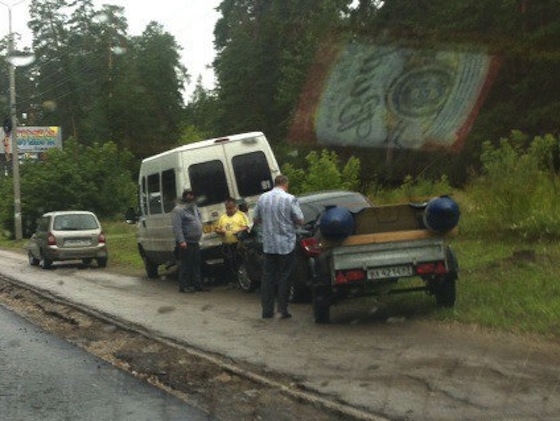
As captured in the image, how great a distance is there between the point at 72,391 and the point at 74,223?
56.3ft

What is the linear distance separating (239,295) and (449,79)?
26072 millimetres

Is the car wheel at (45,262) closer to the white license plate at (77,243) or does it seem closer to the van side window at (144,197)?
the white license plate at (77,243)

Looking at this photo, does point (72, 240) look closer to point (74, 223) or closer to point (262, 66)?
point (74, 223)

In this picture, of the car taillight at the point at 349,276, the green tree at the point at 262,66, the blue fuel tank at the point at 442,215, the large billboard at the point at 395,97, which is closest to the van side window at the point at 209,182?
the car taillight at the point at 349,276

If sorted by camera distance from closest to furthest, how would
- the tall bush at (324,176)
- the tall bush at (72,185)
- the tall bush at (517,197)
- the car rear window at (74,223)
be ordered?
the tall bush at (517,197) → the tall bush at (324,176) → the car rear window at (74,223) → the tall bush at (72,185)

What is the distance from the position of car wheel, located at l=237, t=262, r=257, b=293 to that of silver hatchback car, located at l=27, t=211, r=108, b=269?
9422 millimetres

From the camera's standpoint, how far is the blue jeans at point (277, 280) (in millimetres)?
10820

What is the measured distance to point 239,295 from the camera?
14102 mm

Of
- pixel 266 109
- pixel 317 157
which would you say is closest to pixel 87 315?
pixel 317 157

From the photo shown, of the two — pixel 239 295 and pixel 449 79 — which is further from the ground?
pixel 449 79

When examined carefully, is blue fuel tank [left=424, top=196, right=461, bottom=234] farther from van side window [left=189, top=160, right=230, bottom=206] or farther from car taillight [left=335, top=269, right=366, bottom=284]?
van side window [left=189, top=160, right=230, bottom=206]

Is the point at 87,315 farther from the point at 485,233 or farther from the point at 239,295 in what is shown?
the point at 485,233

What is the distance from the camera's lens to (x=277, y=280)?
36.5ft

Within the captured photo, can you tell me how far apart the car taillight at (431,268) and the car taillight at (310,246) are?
1.39 meters
